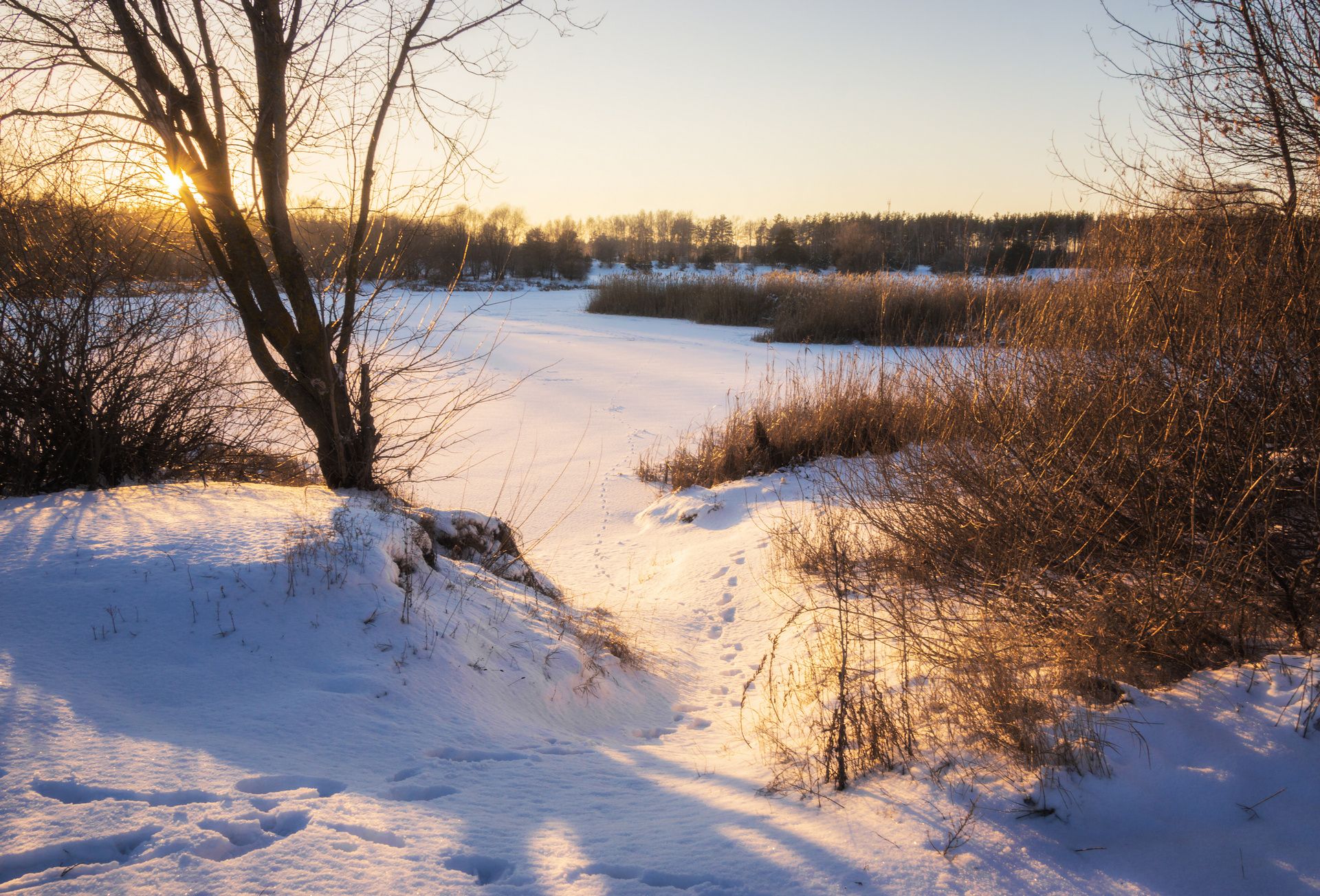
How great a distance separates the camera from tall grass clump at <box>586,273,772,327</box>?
2539 centimetres

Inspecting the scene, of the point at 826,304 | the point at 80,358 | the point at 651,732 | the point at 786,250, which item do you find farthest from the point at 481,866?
the point at 786,250

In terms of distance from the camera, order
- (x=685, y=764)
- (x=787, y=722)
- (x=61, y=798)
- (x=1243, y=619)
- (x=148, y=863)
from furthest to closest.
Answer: (x=787, y=722), (x=685, y=764), (x=1243, y=619), (x=61, y=798), (x=148, y=863)

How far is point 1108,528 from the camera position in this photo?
11.1 feet

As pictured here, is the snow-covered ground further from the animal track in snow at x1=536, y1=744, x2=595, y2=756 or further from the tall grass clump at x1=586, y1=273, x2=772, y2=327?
the tall grass clump at x1=586, y1=273, x2=772, y2=327

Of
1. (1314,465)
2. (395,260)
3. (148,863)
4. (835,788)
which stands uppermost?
(395,260)

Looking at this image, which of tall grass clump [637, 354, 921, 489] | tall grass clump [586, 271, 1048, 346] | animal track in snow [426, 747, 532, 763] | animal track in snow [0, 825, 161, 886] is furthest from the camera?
tall grass clump [586, 271, 1048, 346]

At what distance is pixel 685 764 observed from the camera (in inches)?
119

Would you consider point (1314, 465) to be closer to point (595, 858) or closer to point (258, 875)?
point (595, 858)

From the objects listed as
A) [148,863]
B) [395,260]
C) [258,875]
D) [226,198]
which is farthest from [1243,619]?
[226,198]

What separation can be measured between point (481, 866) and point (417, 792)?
491 mm

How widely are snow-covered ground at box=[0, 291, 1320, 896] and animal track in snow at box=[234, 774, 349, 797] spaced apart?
0.01 metres

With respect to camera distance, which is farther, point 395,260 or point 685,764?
point 395,260

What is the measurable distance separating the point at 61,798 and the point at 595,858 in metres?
1.51

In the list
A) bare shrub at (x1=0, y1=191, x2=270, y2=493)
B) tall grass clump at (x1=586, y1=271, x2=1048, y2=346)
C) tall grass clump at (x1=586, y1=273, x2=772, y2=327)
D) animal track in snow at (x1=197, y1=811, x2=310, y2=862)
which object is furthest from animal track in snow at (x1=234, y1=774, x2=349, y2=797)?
tall grass clump at (x1=586, y1=273, x2=772, y2=327)
